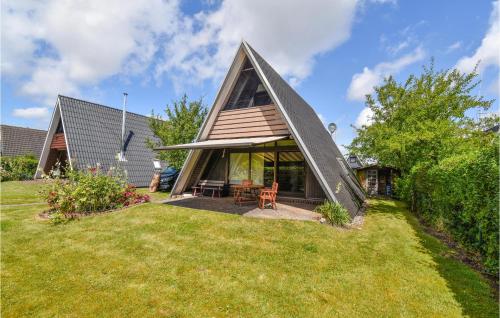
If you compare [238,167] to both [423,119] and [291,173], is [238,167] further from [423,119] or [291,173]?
[423,119]

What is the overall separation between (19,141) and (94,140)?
16672mm

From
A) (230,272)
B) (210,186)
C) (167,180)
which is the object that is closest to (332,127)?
(210,186)

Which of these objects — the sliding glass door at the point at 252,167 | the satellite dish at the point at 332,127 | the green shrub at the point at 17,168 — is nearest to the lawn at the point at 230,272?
the sliding glass door at the point at 252,167

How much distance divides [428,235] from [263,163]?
23.9 feet

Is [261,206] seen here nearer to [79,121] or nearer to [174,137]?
[174,137]

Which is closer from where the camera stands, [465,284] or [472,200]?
[465,284]

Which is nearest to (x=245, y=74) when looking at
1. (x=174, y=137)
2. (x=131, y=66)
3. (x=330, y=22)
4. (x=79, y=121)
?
(x=330, y=22)

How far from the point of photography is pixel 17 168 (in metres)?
19.2

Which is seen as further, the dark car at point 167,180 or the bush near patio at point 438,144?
the dark car at point 167,180

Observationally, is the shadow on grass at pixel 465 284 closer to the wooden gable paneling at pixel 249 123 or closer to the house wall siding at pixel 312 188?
the house wall siding at pixel 312 188

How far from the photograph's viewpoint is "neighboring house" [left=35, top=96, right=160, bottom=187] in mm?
15656

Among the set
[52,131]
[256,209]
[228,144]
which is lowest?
[256,209]

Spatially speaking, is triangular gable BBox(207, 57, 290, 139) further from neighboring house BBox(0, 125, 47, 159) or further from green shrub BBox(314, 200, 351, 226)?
neighboring house BBox(0, 125, 47, 159)

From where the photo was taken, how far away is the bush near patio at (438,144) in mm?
5000
